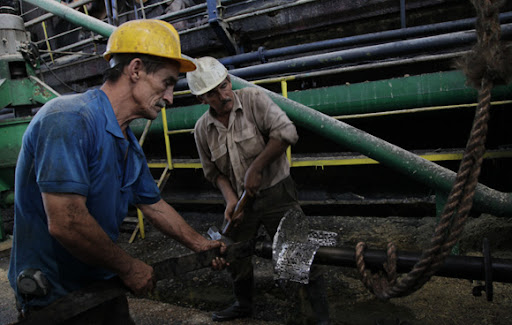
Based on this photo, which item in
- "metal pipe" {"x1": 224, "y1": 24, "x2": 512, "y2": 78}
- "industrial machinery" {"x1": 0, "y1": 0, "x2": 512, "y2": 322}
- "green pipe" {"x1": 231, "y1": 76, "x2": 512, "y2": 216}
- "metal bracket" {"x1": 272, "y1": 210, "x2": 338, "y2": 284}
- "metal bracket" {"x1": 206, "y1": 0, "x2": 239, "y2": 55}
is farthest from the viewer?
"metal bracket" {"x1": 206, "y1": 0, "x2": 239, "y2": 55}

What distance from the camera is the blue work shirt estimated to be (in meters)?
1.15

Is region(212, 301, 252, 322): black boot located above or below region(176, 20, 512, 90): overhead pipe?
below

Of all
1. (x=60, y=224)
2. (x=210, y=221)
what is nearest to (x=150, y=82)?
(x=60, y=224)

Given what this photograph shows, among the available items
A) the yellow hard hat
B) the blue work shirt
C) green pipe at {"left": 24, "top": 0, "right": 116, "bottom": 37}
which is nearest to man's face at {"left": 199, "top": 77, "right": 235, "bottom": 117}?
the yellow hard hat

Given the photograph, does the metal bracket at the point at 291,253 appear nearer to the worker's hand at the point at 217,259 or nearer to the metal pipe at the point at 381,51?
the worker's hand at the point at 217,259

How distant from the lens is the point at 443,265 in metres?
1.43

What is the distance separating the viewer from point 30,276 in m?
1.28

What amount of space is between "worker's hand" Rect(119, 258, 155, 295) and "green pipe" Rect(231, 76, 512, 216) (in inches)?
62.0

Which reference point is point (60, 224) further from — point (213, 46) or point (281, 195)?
point (213, 46)

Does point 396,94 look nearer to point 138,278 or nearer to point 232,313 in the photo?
point 232,313

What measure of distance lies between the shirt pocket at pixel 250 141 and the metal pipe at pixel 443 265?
959mm

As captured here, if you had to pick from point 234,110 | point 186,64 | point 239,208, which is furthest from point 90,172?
point 234,110

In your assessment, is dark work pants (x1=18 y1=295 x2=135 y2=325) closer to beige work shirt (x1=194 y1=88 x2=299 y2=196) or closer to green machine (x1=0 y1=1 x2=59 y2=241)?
beige work shirt (x1=194 y1=88 x2=299 y2=196)

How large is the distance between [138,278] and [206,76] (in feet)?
4.76
